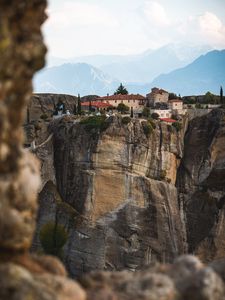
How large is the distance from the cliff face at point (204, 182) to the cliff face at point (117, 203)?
248cm

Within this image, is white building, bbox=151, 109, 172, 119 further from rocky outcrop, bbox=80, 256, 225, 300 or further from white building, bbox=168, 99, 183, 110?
rocky outcrop, bbox=80, 256, 225, 300

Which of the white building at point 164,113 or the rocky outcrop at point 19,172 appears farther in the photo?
the white building at point 164,113

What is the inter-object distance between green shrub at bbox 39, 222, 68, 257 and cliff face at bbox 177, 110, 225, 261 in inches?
526

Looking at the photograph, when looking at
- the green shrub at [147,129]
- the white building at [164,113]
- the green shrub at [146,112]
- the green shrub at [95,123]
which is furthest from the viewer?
the green shrub at [146,112]

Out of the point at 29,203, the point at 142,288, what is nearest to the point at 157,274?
the point at 142,288

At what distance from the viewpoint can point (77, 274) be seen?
53.4 metres

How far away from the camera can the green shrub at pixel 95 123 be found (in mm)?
56094

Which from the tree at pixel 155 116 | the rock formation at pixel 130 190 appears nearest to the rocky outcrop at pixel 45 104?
the rock formation at pixel 130 190

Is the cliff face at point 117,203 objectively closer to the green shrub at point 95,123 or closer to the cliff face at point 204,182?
the green shrub at point 95,123

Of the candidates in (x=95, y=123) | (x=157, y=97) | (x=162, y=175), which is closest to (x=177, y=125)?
(x=162, y=175)

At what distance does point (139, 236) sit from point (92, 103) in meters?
22.2

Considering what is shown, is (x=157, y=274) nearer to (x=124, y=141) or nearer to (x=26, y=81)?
(x=26, y=81)

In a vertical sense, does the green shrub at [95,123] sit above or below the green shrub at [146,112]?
below

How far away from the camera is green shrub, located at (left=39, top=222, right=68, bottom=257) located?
51125 millimetres
